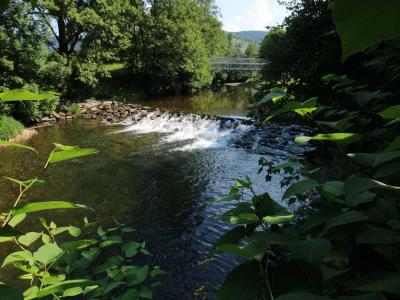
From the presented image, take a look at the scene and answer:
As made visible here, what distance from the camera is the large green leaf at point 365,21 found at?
24cm

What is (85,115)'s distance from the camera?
18703 millimetres

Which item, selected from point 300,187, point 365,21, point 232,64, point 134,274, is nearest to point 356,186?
point 300,187

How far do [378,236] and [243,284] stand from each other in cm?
30

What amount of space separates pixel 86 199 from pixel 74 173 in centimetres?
194

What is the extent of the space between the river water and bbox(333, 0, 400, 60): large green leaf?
16.5 feet

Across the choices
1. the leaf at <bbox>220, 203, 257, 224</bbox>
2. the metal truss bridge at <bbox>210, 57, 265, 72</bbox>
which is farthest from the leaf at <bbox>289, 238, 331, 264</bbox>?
the metal truss bridge at <bbox>210, 57, 265, 72</bbox>

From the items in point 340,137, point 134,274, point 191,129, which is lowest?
point 191,129

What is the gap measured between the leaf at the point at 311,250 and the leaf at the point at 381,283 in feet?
0.26

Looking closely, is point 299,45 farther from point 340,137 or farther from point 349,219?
point 349,219

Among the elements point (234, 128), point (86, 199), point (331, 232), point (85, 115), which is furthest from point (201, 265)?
point (85, 115)

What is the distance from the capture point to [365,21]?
240mm

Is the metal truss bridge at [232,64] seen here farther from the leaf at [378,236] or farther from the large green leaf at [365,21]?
the large green leaf at [365,21]

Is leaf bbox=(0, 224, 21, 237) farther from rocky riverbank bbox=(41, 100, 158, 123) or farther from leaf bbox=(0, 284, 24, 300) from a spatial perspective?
rocky riverbank bbox=(41, 100, 158, 123)

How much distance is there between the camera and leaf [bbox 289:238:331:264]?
2.20 feet
